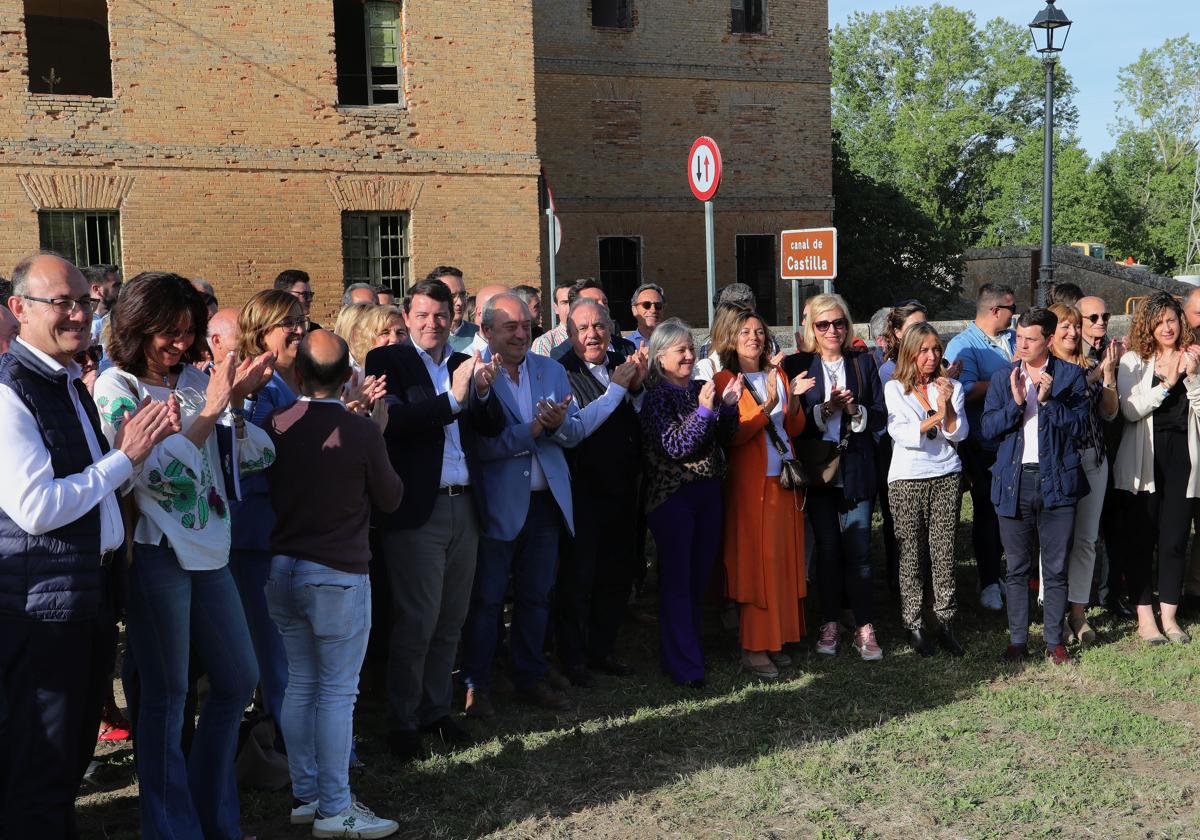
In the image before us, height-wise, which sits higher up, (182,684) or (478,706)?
(182,684)

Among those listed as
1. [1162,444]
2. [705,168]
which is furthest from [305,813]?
[705,168]

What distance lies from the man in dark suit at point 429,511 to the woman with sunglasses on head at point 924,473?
8.79 feet

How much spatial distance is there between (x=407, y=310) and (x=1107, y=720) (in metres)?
4.11

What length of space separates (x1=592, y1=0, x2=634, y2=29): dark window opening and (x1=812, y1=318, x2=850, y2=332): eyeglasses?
21374 millimetres

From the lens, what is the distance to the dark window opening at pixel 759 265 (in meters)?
28.2

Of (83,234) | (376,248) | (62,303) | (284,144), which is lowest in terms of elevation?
(62,303)

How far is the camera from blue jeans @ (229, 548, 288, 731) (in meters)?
5.11

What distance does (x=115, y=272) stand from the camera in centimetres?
846

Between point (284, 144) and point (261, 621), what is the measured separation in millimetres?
14138

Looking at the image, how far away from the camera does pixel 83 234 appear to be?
56.7 ft

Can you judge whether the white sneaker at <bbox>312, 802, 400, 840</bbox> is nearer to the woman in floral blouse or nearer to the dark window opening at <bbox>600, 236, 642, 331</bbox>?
the woman in floral blouse

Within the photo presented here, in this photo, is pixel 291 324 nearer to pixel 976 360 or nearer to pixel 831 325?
pixel 831 325

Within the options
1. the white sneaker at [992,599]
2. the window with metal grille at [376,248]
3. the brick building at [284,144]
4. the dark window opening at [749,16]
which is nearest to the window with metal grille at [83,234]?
the brick building at [284,144]

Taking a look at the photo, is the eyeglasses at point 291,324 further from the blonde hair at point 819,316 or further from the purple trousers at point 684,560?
the blonde hair at point 819,316
